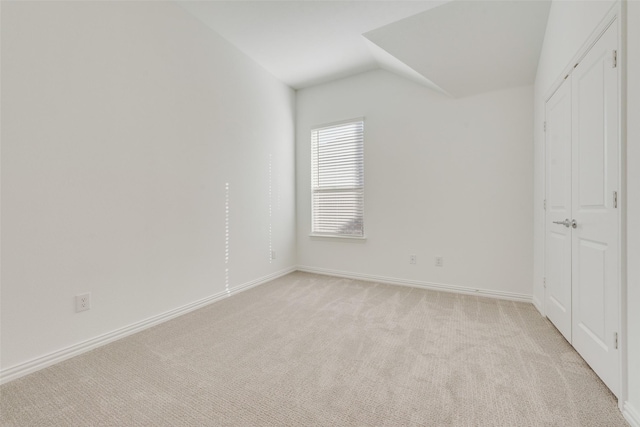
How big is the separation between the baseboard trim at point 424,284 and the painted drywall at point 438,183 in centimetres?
3

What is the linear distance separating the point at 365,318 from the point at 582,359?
151 centimetres

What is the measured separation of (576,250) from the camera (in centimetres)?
197

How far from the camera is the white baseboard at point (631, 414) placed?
4.17 ft

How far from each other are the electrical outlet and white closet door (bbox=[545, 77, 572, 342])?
11.6 feet

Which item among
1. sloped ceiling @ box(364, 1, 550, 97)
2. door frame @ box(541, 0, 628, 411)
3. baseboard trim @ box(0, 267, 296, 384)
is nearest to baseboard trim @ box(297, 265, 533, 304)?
baseboard trim @ box(0, 267, 296, 384)

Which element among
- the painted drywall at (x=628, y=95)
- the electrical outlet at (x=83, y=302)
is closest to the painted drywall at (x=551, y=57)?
the painted drywall at (x=628, y=95)

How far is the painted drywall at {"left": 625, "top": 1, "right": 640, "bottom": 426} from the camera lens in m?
1.30

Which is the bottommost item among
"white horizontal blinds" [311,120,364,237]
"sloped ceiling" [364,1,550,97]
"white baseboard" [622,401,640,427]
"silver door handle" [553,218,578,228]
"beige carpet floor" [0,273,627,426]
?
"beige carpet floor" [0,273,627,426]

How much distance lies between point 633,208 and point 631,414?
97 cm

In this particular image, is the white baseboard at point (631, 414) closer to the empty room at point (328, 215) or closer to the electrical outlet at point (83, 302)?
the empty room at point (328, 215)

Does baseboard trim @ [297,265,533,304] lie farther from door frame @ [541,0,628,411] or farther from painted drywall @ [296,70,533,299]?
door frame @ [541,0,628,411]

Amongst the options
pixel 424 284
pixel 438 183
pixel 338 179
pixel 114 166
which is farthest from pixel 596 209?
pixel 114 166

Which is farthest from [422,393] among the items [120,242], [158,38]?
[158,38]

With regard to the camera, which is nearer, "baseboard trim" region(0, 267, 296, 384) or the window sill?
"baseboard trim" region(0, 267, 296, 384)
